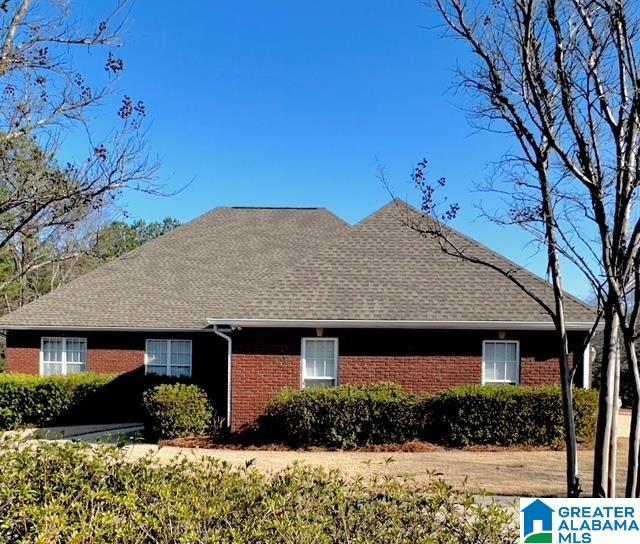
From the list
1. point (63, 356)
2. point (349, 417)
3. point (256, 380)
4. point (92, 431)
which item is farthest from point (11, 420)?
point (349, 417)

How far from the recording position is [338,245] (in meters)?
15.4

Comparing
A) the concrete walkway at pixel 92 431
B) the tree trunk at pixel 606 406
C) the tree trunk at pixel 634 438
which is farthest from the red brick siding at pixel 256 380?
the tree trunk at pixel 634 438

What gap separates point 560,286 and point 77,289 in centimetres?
1699

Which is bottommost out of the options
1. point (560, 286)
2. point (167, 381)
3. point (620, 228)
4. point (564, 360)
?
point (167, 381)

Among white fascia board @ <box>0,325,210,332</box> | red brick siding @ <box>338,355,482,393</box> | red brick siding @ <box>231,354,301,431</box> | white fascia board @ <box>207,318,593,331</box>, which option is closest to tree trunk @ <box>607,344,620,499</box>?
white fascia board @ <box>207,318,593,331</box>

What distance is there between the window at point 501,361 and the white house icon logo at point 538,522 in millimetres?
9640

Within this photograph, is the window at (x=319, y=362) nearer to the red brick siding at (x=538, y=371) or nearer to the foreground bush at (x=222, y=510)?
the red brick siding at (x=538, y=371)

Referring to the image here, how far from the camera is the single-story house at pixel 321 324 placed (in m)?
13.0

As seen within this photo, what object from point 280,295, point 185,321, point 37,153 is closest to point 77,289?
point 185,321

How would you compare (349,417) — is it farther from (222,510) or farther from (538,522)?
(222,510)

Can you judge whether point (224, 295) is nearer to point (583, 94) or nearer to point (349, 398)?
point (349, 398)

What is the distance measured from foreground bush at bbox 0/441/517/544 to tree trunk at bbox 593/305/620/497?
1516mm

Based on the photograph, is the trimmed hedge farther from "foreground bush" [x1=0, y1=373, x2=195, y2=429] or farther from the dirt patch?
"foreground bush" [x1=0, y1=373, x2=195, y2=429]
